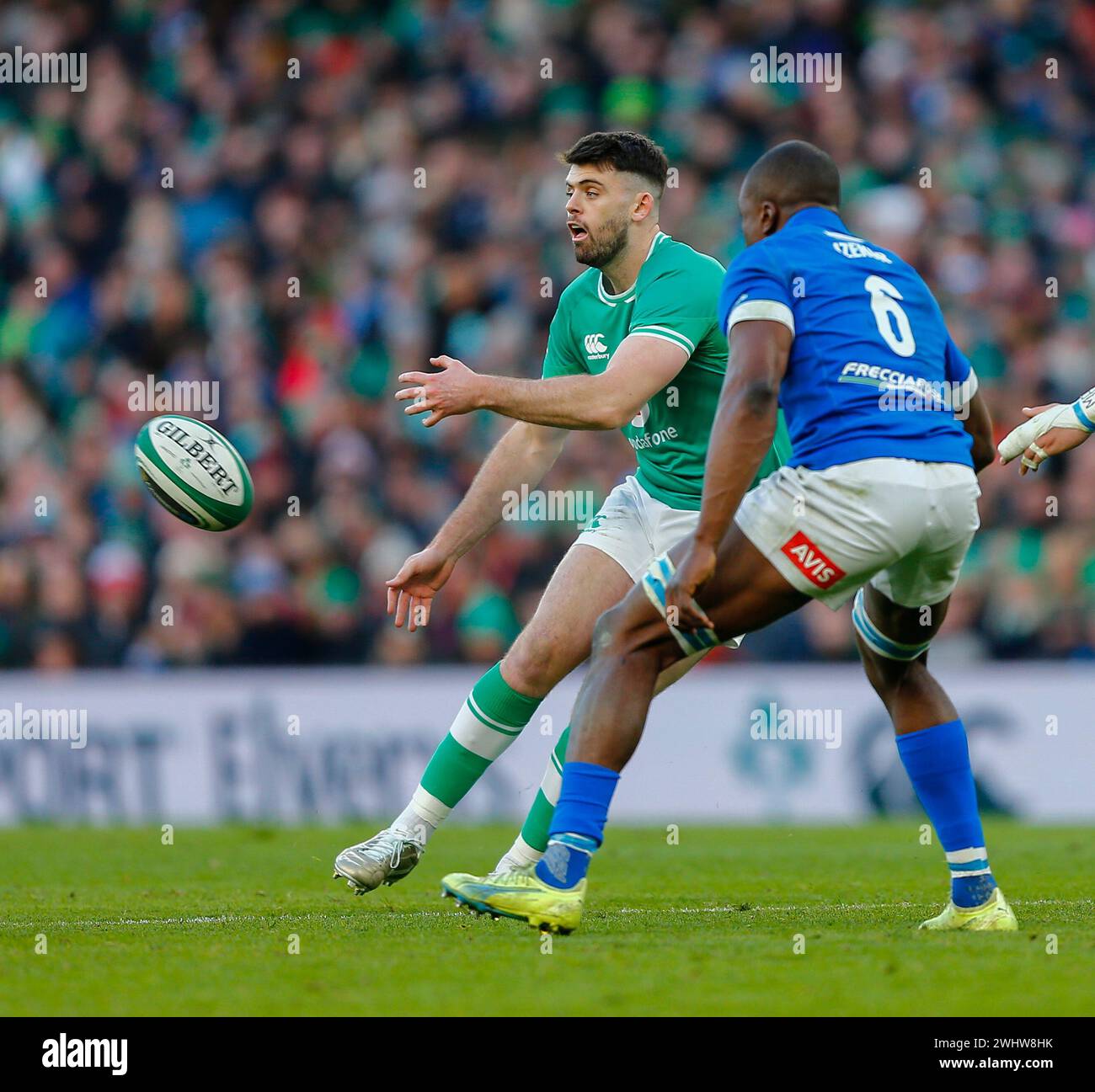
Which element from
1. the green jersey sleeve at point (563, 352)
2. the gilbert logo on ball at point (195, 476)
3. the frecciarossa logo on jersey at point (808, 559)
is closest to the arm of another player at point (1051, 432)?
the frecciarossa logo on jersey at point (808, 559)

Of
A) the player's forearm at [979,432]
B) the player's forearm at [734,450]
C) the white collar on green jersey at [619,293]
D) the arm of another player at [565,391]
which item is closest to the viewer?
the player's forearm at [734,450]

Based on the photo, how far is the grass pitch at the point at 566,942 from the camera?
14.3 ft

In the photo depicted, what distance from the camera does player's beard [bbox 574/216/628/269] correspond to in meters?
6.62

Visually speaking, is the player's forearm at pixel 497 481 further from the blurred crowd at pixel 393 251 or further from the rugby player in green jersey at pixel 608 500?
the blurred crowd at pixel 393 251

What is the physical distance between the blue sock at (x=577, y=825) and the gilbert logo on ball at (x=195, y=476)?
9.17ft

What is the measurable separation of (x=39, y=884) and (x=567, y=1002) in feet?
14.2

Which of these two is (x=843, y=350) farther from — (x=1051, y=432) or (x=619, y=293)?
(x=619, y=293)

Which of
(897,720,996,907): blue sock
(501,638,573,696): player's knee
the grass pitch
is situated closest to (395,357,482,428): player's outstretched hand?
(501,638,573,696): player's knee

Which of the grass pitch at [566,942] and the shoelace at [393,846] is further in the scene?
the shoelace at [393,846]

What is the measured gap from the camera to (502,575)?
13328 millimetres

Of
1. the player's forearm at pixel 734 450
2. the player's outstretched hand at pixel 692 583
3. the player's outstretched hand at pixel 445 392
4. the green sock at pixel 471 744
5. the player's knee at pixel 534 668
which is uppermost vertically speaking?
the player's outstretched hand at pixel 445 392

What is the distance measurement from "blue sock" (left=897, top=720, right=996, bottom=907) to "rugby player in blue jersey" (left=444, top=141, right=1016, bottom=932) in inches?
0.8

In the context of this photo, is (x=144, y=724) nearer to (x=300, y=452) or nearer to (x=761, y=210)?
(x=300, y=452)
